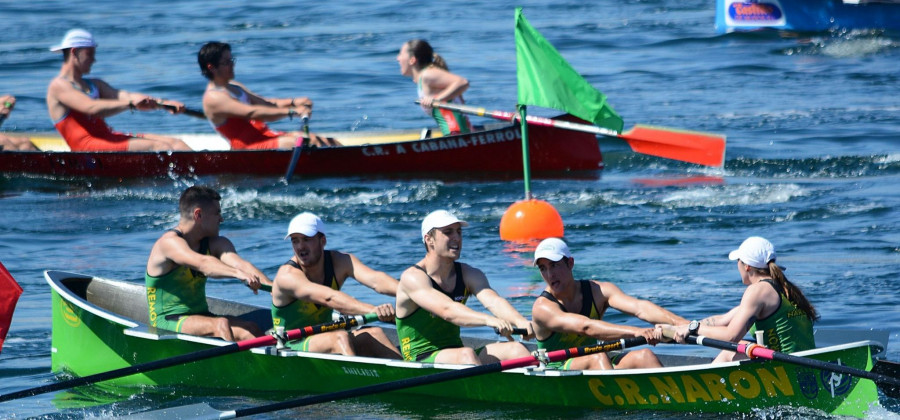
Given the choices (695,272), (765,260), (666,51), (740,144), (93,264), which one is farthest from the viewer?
(666,51)

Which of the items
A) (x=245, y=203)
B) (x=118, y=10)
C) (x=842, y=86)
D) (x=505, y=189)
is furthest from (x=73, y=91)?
(x=118, y=10)

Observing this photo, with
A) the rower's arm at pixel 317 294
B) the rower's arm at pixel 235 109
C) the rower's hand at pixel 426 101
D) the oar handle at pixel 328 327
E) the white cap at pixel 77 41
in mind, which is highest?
the white cap at pixel 77 41

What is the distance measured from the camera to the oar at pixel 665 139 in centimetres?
1590

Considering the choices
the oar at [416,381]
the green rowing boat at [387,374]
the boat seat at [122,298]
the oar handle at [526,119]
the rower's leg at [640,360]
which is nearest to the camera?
the green rowing boat at [387,374]

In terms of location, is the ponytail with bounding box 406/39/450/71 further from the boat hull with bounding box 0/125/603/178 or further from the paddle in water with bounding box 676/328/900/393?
the paddle in water with bounding box 676/328/900/393

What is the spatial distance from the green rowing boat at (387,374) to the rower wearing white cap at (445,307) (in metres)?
0.25

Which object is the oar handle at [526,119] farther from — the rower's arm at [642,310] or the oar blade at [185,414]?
the oar blade at [185,414]

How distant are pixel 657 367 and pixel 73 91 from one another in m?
10.1

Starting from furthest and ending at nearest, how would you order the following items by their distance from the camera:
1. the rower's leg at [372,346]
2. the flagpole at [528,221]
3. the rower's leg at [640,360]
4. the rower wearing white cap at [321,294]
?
the flagpole at [528,221], the rower's leg at [372,346], the rower wearing white cap at [321,294], the rower's leg at [640,360]

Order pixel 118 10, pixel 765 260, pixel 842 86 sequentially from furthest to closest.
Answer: pixel 118 10 → pixel 842 86 → pixel 765 260

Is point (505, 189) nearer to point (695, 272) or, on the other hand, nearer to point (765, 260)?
point (695, 272)

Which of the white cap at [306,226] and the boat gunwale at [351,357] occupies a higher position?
the white cap at [306,226]

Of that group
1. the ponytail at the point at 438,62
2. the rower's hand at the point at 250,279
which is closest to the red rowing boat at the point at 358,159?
the ponytail at the point at 438,62

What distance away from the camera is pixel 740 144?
19672mm
